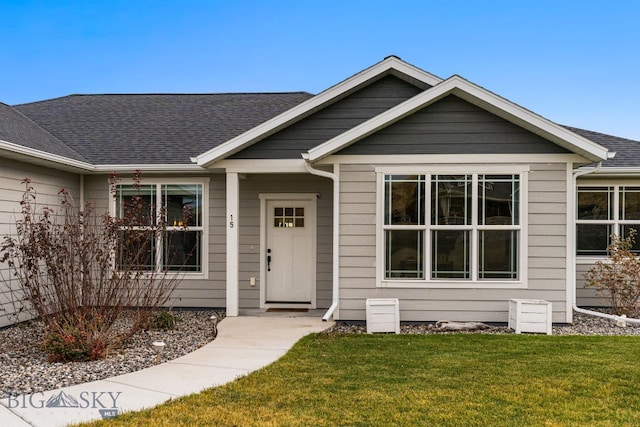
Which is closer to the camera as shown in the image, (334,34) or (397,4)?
(397,4)

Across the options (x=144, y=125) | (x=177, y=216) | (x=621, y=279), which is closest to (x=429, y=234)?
(x=621, y=279)

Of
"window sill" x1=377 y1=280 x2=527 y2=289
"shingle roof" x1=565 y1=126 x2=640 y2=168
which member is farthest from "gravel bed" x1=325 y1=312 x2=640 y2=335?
"shingle roof" x1=565 y1=126 x2=640 y2=168

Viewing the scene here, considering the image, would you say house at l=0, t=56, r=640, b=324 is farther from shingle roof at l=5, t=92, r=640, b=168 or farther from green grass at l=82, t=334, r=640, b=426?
green grass at l=82, t=334, r=640, b=426

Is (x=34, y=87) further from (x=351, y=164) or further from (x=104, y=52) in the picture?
(x=351, y=164)

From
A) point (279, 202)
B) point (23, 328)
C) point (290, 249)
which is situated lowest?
point (23, 328)

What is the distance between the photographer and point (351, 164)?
7852 millimetres

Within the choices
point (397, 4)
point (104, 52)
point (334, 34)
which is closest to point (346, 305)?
point (397, 4)

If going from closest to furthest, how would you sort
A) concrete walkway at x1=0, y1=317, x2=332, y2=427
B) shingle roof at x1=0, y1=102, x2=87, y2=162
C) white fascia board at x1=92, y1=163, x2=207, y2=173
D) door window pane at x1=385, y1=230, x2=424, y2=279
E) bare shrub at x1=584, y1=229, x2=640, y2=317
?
concrete walkway at x1=0, y1=317, x2=332, y2=427
door window pane at x1=385, y1=230, x2=424, y2=279
shingle roof at x1=0, y1=102, x2=87, y2=162
bare shrub at x1=584, y1=229, x2=640, y2=317
white fascia board at x1=92, y1=163, x2=207, y2=173

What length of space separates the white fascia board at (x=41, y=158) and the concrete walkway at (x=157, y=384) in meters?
3.98

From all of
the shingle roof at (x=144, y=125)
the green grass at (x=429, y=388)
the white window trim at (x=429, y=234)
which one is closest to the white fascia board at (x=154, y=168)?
the shingle roof at (x=144, y=125)

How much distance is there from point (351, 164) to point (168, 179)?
3830 mm

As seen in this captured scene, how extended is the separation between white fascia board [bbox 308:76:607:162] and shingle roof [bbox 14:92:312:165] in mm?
3384

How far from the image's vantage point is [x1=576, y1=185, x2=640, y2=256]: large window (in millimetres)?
9641

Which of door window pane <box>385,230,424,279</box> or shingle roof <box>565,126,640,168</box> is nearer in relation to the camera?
door window pane <box>385,230,424,279</box>
